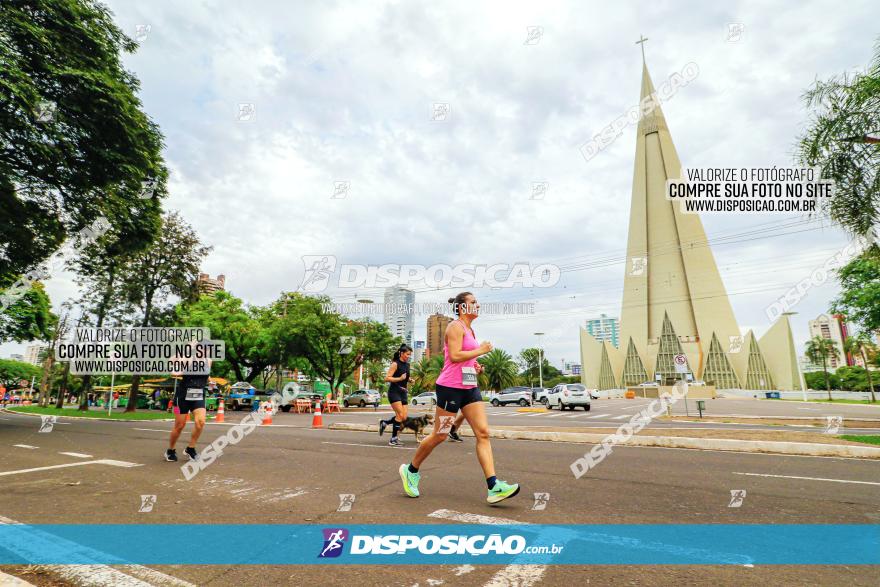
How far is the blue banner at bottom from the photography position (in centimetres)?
286

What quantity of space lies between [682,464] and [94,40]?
17.6m

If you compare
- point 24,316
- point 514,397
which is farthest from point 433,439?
point 514,397

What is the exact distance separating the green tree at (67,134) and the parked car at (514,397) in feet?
105

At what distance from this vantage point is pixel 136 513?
3.91m

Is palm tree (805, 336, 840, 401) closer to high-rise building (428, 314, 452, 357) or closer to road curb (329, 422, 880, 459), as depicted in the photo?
high-rise building (428, 314, 452, 357)

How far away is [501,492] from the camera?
4.00 m

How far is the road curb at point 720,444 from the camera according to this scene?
789 cm

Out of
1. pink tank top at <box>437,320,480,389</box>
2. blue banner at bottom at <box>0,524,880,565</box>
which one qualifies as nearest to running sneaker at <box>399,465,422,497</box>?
blue banner at bottom at <box>0,524,880,565</box>

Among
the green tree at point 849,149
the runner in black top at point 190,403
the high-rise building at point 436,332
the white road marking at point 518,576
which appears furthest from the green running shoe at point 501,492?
Result: the high-rise building at point 436,332

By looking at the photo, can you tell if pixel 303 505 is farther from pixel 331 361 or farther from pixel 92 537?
pixel 331 361

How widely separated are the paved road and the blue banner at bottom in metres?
0.14

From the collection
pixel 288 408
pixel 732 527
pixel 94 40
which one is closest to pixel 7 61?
pixel 94 40

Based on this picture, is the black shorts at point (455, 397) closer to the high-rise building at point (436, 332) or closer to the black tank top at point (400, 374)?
the black tank top at point (400, 374)

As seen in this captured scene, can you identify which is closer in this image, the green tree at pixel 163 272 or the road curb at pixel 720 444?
the road curb at pixel 720 444
